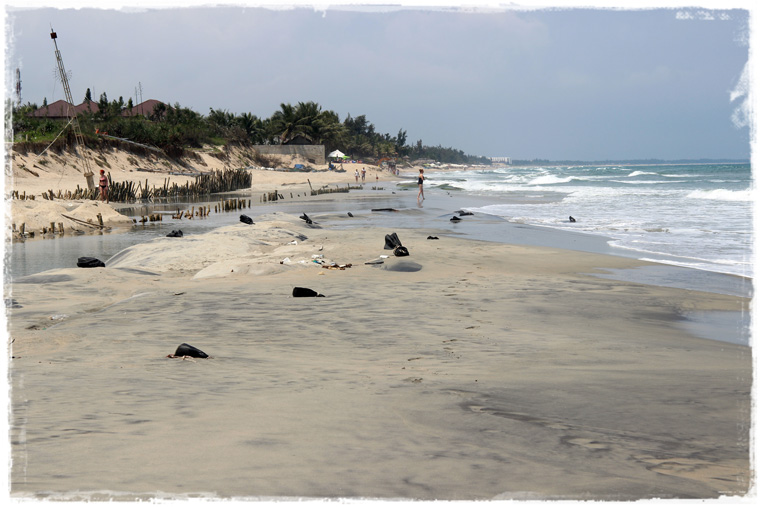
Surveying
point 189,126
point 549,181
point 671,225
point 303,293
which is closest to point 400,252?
point 303,293

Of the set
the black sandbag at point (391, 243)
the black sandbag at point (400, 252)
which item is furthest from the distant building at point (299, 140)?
the black sandbag at point (400, 252)

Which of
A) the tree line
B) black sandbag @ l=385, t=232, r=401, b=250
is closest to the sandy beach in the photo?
black sandbag @ l=385, t=232, r=401, b=250

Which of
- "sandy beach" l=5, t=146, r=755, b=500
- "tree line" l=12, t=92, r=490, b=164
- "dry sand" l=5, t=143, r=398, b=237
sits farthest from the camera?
"tree line" l=12, t=92, r=490, b=164

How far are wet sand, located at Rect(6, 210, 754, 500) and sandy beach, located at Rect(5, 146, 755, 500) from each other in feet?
0.06

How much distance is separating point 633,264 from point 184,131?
53.8m

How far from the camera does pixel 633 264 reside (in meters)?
13.1

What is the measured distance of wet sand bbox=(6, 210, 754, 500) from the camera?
8.98ft

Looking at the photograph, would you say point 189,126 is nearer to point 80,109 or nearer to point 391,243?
point 80,109

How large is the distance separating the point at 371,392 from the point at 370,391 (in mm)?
28

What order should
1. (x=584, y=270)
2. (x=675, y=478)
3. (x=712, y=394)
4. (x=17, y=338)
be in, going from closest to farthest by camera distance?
(x=675, y=478), (x=712, y=394), (x=17, y=338), (x=584, y=270)

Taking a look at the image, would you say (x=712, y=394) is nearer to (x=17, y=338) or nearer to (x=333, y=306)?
(x=333, y=306)

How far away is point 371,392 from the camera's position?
434cm

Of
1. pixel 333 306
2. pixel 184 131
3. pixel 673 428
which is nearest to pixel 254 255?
pixel 333 306

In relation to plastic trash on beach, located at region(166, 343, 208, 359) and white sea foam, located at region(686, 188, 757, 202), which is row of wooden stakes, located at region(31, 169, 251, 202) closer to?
plastic trash on beach, located at region(166, 343, 208, 359)
